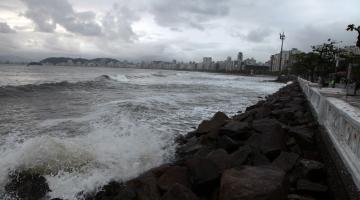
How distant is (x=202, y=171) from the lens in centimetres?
543

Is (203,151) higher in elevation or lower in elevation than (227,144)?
lower

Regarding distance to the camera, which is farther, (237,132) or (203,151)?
(237,132)

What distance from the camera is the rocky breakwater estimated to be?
437cm

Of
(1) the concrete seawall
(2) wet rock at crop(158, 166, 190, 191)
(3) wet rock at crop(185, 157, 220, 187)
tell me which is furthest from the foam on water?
(1) the concrete seawall

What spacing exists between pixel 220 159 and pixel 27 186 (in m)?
3.33

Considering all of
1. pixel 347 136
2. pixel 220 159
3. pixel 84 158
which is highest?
pixel 347 136

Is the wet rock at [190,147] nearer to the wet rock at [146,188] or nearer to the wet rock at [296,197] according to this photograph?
the wet rock at [146,188]

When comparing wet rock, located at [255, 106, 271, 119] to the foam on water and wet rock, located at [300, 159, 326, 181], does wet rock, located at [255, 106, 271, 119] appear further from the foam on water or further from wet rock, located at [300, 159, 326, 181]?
wet rock, located at [300, 159, 326, 181]

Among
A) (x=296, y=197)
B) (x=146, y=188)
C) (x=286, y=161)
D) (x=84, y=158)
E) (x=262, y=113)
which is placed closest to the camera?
(x=296, y=197)

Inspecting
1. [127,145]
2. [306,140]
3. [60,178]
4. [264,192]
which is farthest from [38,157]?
[306,140]

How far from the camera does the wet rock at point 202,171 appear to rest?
5.25 m

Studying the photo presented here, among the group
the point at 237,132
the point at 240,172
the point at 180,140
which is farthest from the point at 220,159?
the point at 180,140

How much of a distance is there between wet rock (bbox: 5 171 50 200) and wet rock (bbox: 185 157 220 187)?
2.49 meters

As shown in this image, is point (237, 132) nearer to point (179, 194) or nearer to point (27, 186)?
point (179, 194)
